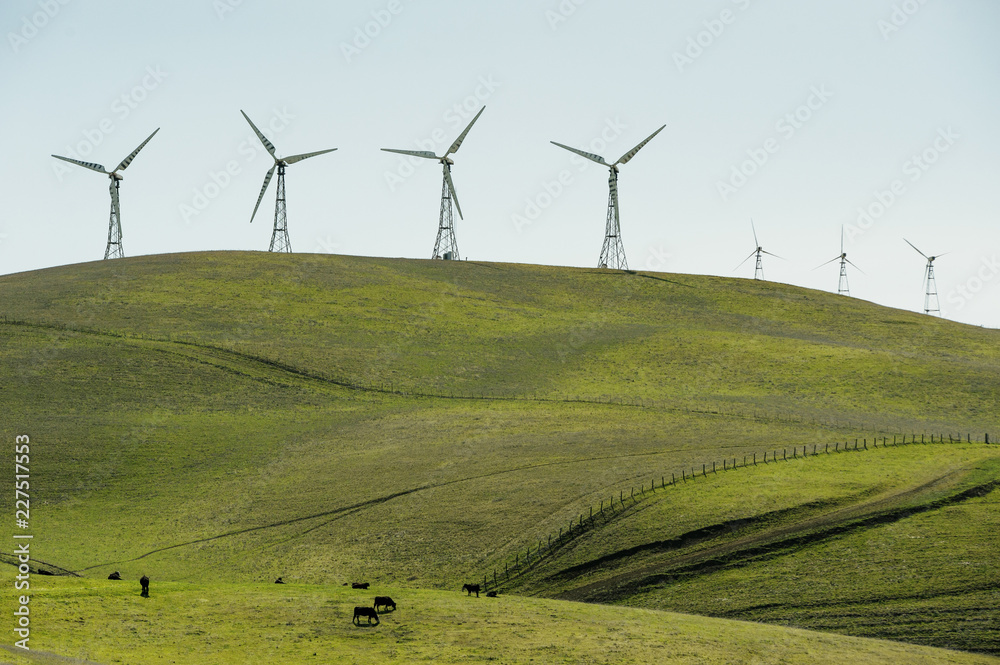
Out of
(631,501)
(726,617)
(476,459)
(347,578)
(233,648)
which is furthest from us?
(476,459)

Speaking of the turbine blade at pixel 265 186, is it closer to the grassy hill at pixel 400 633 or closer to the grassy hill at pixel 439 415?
the grassy hill at pixel 439 415

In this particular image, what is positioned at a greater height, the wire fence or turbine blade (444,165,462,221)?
turbine blade (444,165,462,221)

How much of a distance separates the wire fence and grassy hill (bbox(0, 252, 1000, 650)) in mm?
810

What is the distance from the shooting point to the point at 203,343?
A: 8831 cm

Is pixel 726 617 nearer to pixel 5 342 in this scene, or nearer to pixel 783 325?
pixel 5 342

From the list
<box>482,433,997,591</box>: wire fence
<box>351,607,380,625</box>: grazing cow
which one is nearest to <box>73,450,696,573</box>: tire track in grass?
<box>482,433,997,591</box>: wire fence

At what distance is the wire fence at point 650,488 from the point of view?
46781 millimetres

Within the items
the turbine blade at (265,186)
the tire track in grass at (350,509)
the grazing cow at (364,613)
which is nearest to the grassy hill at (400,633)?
the grazing cow at (364,613)

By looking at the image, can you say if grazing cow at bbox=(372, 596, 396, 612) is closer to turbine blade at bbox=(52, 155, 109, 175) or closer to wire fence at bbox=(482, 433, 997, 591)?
wire fence at bbox=(482, 433, 997, 591)

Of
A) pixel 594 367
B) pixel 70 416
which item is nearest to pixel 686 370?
pixel 594 367

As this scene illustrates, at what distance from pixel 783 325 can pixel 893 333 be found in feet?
37.6

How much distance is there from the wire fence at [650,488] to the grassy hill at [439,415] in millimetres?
810

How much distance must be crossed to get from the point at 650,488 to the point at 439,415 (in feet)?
76.5

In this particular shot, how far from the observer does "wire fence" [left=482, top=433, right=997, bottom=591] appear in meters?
46.8
